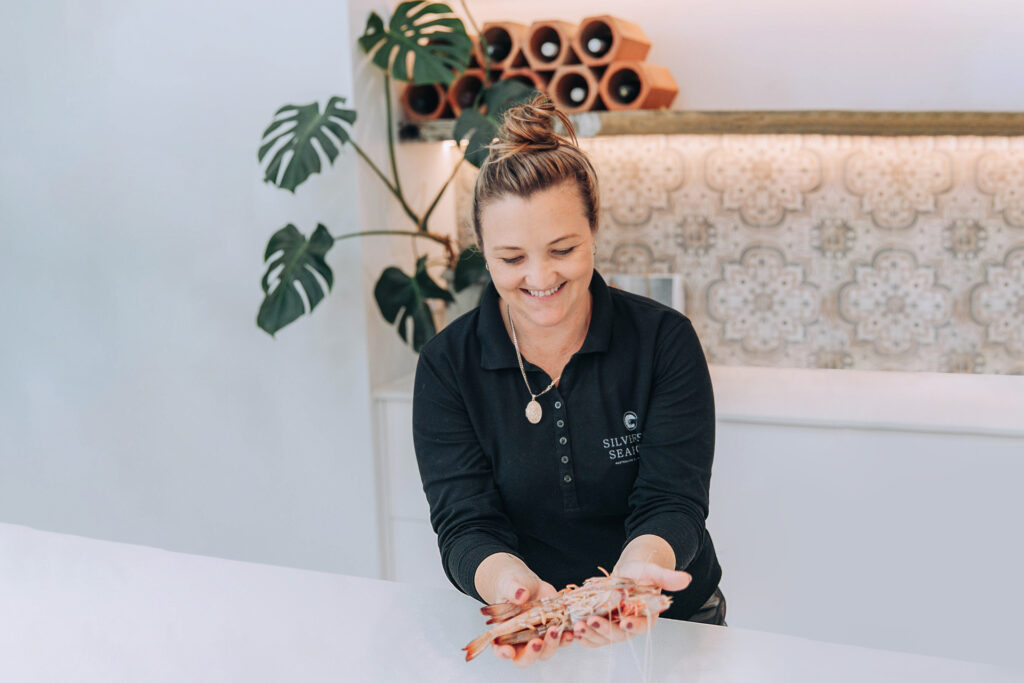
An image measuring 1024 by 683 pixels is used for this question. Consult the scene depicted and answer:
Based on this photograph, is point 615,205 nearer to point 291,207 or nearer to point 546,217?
point 291,207

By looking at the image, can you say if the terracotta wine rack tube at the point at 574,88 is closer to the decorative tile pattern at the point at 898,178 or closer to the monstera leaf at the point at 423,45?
the monstera leaf at the point at 423,45

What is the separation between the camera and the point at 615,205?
113 inches

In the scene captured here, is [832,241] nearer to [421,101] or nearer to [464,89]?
[464,89]

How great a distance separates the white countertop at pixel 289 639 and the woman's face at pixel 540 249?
42 centimetres

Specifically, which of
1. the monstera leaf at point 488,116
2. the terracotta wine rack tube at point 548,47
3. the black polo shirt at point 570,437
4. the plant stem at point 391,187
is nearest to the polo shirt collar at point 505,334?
the black polo shirt at point 570,437

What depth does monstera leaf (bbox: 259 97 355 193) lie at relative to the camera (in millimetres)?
2318

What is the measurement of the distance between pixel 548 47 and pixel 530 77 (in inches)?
3.7

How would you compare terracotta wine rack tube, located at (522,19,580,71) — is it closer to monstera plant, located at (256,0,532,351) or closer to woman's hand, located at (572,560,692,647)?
monstera plant, located at (256,0,532,351)

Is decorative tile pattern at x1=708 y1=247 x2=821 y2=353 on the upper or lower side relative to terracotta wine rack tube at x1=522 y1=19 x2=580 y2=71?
lower

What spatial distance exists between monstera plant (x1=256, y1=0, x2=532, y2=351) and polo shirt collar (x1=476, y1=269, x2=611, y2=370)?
0.81 m

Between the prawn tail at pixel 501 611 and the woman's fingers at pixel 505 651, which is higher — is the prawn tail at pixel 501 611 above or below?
above

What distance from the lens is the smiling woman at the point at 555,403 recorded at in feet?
4.26

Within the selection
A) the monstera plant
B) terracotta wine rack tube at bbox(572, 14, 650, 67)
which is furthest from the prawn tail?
terracotta wine rack tube at bbox(572, 14, 650, 67)

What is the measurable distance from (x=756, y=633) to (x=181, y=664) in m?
0.69
